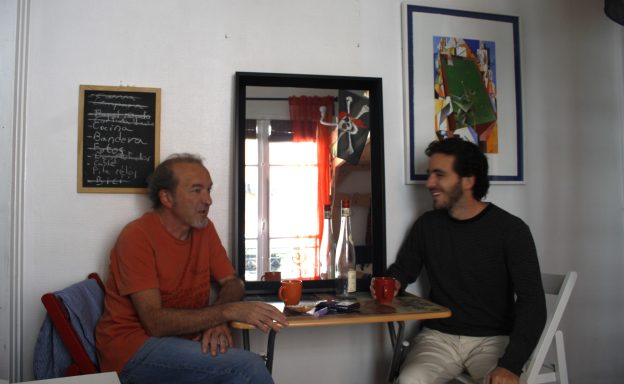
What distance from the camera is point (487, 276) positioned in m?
1.84

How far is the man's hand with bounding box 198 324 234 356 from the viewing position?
1.55 m

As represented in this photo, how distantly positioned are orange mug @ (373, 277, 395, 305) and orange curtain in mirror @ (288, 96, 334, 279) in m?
0.37

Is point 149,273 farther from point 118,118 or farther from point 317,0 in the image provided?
point 317,0

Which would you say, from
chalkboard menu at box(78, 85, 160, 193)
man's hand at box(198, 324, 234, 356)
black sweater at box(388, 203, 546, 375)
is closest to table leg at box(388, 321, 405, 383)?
black sweater at box(388, 203, 546, 375)

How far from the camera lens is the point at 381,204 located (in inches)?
83.4

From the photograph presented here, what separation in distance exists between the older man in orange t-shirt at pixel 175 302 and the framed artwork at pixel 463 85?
103 centimetres

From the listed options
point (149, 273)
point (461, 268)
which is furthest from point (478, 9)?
point (149, 273)

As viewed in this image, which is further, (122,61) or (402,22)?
(402,22)

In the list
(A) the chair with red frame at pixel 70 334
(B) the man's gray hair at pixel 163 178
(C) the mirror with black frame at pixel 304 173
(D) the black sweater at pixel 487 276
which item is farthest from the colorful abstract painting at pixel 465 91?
(A) the chair with red frame at pixel 70 334

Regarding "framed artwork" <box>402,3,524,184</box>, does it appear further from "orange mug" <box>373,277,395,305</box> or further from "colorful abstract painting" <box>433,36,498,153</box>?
"orange mug" <box>373,277,395,305</box>

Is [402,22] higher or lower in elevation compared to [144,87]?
higher

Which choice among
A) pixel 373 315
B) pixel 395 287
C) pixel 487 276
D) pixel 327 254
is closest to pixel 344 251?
pixel 327 254

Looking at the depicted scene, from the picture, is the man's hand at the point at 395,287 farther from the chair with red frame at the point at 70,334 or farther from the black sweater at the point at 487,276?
the chair with red frame at the point at 70,334

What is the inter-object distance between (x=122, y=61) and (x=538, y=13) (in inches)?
85.4
